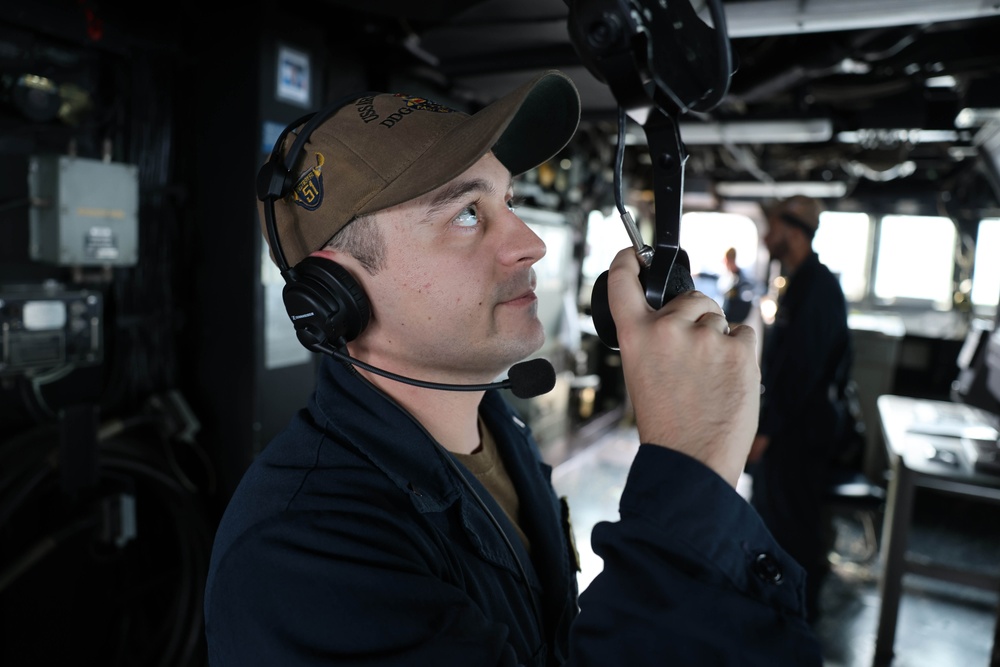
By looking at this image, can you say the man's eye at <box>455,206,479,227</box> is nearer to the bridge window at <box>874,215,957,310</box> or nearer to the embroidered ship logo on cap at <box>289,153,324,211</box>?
the embroidered ship logo on cap at <box>289,153,324,211</box>

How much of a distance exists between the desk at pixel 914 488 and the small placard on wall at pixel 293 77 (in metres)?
2.97

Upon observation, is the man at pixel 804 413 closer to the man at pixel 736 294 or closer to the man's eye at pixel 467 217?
the man's eye at pixel 467 217

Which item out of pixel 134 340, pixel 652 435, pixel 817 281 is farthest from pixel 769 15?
pixel 134 340

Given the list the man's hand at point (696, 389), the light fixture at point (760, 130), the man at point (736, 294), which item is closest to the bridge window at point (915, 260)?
the man at point (736, 294)

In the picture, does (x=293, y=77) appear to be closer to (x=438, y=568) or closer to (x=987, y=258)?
(x=438, y=568)

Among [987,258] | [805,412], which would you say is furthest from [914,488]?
[987,258]

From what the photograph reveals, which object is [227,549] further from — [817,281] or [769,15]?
[817,281]

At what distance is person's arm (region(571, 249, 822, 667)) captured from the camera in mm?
622

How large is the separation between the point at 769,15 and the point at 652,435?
239 cm


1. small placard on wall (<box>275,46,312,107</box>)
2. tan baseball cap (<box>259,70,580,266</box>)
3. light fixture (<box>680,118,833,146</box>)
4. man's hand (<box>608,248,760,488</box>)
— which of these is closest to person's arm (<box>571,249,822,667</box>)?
man's hand (<box>608,248,760,488</box>)

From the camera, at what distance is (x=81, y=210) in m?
2.13

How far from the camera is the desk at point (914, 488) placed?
2768 millimetres

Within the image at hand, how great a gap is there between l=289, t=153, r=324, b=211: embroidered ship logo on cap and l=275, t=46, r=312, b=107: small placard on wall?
5.50 feet

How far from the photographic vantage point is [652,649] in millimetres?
630
